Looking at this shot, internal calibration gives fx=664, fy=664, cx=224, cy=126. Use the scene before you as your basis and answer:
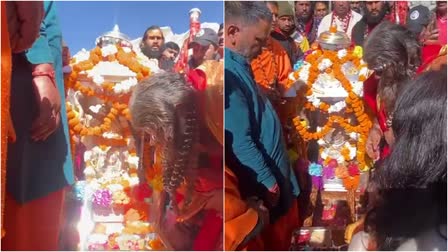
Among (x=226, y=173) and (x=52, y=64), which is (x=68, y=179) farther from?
(x=226, y=173)

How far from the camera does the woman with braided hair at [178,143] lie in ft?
6.50

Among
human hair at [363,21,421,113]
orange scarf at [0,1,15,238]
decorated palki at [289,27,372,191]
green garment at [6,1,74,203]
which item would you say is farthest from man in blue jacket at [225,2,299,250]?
orange scarf at [0,1,15,238]

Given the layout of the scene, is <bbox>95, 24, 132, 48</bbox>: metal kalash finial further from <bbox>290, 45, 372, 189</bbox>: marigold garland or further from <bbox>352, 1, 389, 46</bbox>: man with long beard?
<bbox>352, 1, 389, 46</bbox>: man with long beard

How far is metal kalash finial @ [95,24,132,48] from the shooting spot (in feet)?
6.47

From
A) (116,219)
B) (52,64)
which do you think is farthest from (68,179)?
(52,64)

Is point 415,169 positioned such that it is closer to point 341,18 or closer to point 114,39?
point 341,18

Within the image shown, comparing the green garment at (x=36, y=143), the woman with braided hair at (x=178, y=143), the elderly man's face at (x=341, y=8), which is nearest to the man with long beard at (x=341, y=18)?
the elderly man's face at (x=341, y=8)

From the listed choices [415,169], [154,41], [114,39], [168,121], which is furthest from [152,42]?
[415,169]

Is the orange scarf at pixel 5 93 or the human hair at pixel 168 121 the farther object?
the human hair at pixel 168 121

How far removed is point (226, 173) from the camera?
6.51ft

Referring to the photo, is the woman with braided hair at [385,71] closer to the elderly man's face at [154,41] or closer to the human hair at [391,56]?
the human hair at [391,56]

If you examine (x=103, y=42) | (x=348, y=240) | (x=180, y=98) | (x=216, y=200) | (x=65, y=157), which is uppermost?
(x=103, y=42)

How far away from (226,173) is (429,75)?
68 cm

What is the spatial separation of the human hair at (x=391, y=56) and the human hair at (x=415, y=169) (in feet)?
0.11
